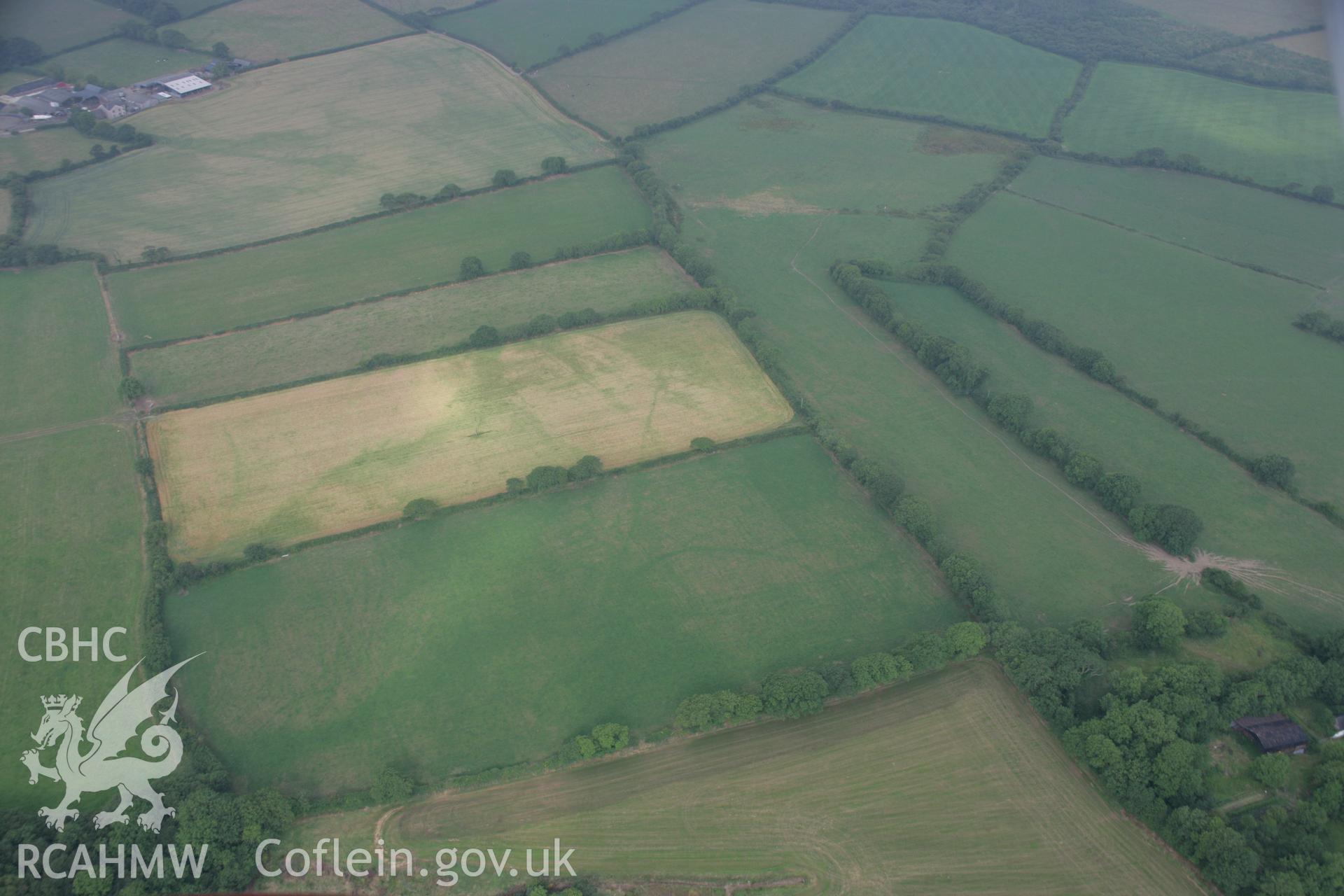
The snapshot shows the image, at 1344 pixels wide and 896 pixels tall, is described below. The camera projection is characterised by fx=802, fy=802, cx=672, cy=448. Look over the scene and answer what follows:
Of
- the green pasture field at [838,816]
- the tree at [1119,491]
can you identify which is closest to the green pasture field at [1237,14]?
the tree at [1119,491]

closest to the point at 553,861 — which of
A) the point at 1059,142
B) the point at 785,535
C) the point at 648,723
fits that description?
the point at 648,723

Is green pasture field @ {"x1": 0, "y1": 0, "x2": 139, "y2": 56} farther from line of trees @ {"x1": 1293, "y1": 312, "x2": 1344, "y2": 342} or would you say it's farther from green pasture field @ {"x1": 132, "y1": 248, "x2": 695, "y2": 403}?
line of trees @ {"x1": 1293, "y1": 312, "x2": 1344, "y2": 342}

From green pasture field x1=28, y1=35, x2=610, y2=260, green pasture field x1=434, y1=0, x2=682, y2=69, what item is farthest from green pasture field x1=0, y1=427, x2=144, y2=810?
green pasture field x1=434, y1=0, x2=682, y2=69

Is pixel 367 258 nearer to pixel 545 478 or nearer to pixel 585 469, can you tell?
pixel 545 478

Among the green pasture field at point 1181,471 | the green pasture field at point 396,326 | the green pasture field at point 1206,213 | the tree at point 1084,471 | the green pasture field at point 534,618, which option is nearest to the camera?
the green pasture field at point 534,618

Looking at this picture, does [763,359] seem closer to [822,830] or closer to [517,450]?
[517,450]

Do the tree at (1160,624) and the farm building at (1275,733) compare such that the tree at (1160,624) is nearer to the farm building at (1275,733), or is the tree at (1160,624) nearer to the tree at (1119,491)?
the farm building at (1275,733)
